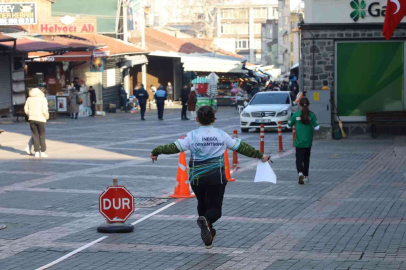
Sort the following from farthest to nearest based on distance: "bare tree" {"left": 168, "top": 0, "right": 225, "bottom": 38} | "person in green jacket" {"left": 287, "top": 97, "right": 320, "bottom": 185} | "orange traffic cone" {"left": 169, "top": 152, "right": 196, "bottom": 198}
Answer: "bare tree" {"left": 168, "top": 0, "right": 225, "bottom": 38} < "person in green jacket" {"left": 287, "top": 97, "right": 320, "bottom": 185} < "orange traffic cone" {"left": 169, "top": 152, "right": 196, "bottom": 198}

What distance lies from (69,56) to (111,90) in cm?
838

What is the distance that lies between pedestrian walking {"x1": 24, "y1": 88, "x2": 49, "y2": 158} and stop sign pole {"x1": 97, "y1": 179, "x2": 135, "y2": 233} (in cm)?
949

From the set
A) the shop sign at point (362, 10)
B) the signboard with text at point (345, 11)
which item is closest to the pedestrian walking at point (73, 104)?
the signboard with text at point (345, 11)

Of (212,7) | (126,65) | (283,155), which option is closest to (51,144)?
(283,155)

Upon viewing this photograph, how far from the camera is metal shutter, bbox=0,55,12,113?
33469mm

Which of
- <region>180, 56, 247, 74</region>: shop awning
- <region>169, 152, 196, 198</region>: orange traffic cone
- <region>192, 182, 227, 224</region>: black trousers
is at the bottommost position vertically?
<region>169, 152, 196, 198</region>: orange traffic cone

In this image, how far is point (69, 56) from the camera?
3669 centimetres

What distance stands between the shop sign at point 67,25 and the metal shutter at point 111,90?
18.5 ft

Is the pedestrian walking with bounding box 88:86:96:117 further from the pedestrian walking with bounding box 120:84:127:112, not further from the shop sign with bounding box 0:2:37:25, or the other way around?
the shop sign with bounding box 0:2:37:25

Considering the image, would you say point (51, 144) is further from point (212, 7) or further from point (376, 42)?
point (212, 7)

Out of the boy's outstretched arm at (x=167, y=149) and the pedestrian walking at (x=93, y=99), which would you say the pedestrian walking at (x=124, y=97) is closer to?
the pedestrian walking at (x=93, y=99)

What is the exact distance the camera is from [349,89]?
23609 mm

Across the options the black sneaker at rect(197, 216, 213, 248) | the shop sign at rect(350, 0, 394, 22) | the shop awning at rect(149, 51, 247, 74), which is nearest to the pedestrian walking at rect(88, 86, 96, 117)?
the shop awning at rect(149, 51, 247, 74)

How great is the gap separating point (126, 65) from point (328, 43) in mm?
23720
